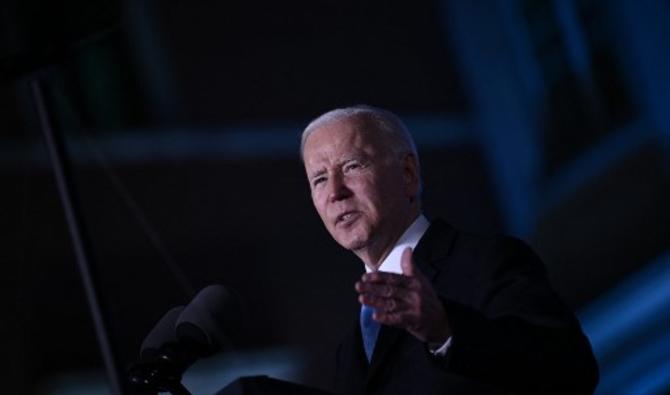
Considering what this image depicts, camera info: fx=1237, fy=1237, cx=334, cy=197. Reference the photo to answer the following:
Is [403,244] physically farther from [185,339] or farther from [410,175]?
[185,339]

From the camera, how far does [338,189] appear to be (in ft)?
7.22

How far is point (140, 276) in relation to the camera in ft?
20.6

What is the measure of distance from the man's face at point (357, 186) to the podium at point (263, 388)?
58 centimetres

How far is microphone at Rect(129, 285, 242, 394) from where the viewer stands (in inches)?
74.2

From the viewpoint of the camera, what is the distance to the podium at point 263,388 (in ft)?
5.18

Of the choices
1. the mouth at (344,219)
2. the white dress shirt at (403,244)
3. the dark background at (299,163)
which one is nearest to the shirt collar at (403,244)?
the white dress shirt at (403,244)

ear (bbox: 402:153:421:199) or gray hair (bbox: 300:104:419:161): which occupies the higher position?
gray hair (bbox: 300:104:419:161)

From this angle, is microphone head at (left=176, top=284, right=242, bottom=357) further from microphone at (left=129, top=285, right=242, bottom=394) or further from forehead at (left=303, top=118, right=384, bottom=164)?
forehead at (left=303, top=118, right=384, bottom=164)

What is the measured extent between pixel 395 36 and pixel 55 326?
8.76 ft

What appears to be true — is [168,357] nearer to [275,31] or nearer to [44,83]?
[44,83]

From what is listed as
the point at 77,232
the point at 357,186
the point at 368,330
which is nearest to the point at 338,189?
the point at 357,186

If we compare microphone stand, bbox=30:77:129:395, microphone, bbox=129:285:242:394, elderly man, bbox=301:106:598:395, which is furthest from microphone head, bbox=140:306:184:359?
elderly man, bbox=301:106:598:395

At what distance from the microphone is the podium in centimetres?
30

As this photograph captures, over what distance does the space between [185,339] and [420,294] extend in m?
0.50
